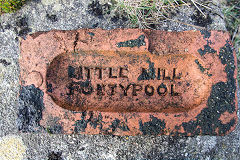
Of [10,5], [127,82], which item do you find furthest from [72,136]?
[10,5]

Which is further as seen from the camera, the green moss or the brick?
the green moss

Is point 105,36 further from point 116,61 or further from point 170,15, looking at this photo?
point 170,15

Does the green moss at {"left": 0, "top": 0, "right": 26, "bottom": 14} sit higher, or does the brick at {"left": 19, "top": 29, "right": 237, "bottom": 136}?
the green moss at {"left": 0, "top": 0, "right": 26, "bottom": 14}

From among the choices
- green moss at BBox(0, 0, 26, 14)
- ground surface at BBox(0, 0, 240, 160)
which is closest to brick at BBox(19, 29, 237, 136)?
ground surface at BBox(0, 0, 240, 160)

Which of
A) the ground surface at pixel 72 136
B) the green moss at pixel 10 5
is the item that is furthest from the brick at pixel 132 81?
the green moss at pixel 10 5

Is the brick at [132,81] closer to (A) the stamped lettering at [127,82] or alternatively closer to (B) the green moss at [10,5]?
(A) the stamped lettering at [127,82]

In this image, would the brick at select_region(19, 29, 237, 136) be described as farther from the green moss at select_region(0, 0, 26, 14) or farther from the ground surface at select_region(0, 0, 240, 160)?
the green moss at select_region(0, 0, 26, 14)

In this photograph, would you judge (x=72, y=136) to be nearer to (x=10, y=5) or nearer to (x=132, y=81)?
(x=132, y=81)
